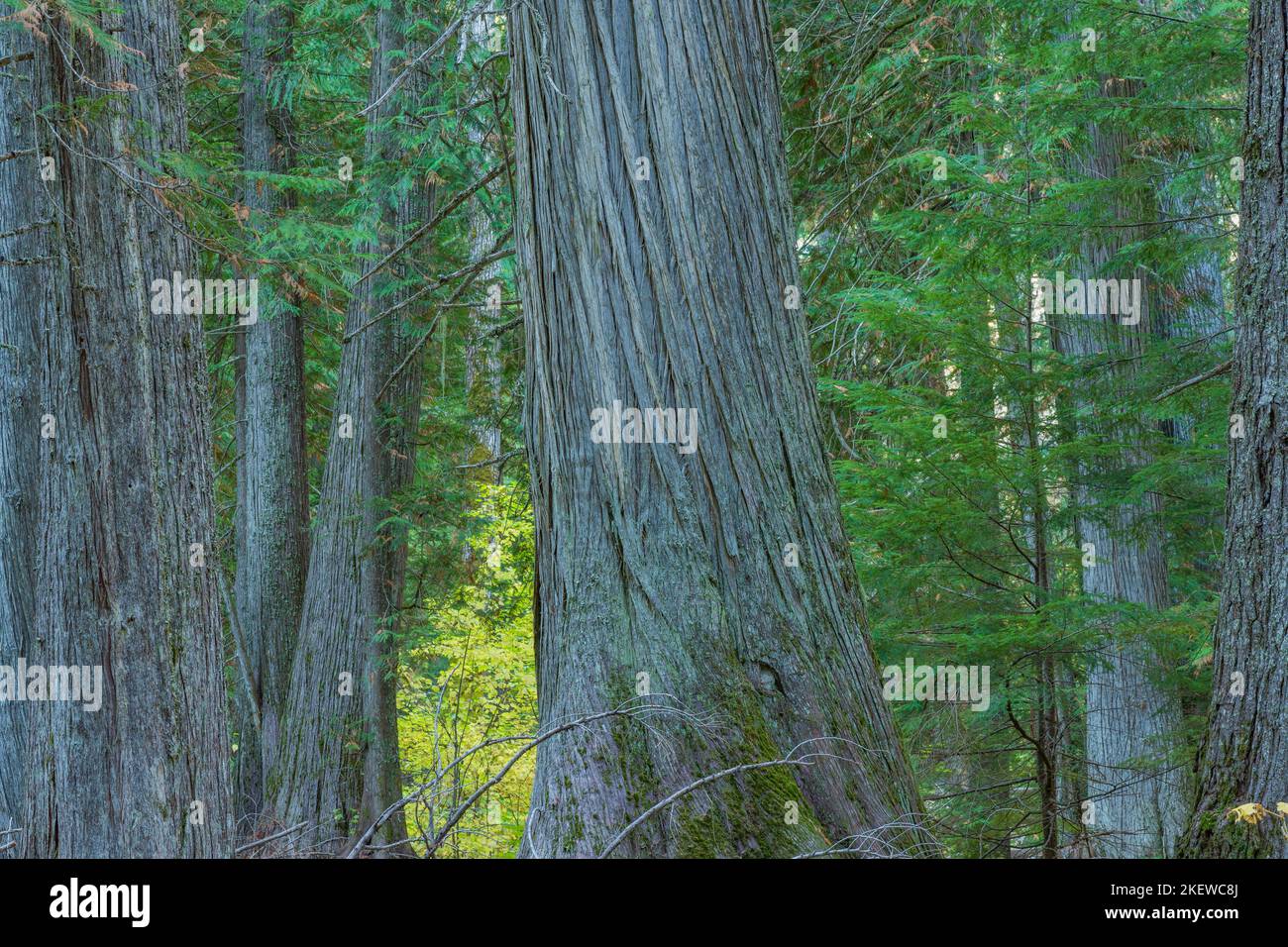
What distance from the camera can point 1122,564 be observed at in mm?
8352

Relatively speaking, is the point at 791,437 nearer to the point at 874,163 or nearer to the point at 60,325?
the point at 60,325

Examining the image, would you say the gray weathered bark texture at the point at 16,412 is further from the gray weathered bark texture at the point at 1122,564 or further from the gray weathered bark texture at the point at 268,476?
the gray weathered bark texture at the point at 1122,564

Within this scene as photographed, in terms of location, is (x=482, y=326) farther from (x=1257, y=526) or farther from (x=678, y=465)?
(x=1257, y=526)

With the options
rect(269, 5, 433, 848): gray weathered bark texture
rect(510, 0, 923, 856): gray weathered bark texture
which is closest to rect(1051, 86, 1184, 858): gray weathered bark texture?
rect(510, 0, 923, 856): gray weathered bark texture

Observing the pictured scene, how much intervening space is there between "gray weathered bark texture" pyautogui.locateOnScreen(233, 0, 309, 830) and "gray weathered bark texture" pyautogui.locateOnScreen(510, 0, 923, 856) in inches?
276

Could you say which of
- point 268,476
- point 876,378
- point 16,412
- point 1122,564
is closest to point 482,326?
point 268,476

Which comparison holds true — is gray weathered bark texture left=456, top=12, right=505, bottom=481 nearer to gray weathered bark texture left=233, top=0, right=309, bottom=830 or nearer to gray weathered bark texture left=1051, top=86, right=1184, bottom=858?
gray weathered bark texture left=233, top=0, right=309, bottom=830

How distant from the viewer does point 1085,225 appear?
6.84 meters

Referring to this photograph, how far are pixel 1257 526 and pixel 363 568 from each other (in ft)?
25.3

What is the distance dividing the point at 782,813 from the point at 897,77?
7192 millimetres

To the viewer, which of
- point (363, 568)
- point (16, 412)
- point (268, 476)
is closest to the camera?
point (16, 412)

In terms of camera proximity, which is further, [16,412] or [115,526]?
[16,412]

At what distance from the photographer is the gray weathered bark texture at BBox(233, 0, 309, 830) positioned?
10.6 metres

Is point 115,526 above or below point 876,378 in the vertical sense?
below
